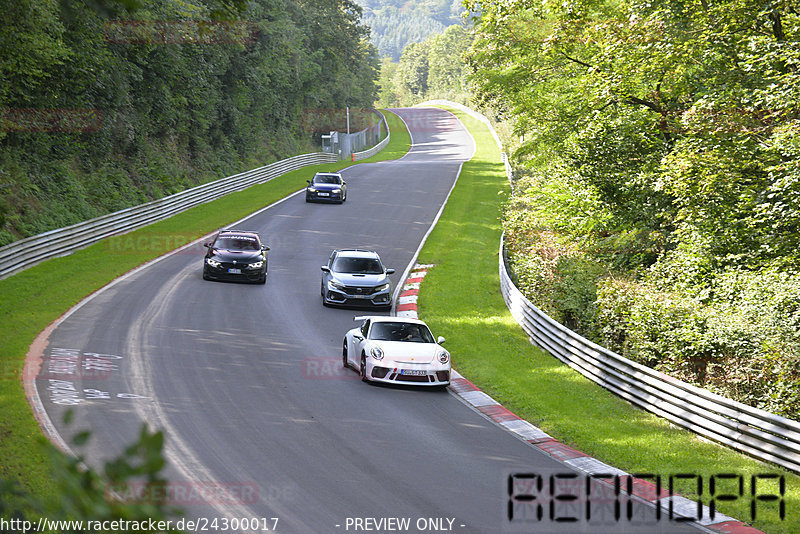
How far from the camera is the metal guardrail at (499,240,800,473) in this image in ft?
36.2

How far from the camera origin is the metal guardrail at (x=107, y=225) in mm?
24203

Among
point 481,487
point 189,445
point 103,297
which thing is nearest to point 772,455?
point 481,487

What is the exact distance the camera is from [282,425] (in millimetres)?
12273

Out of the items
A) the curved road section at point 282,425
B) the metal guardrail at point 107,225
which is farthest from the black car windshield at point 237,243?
the metal guardrail at point 107,225

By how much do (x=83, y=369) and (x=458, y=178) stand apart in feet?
146

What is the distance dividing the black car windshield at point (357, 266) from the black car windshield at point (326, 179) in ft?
66.6

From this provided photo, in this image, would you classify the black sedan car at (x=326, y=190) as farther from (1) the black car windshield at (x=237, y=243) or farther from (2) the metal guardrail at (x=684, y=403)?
(2) the metal guardrail at (x=684, y=403)

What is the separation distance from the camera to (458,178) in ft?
187

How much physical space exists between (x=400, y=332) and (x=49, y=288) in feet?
38.6
